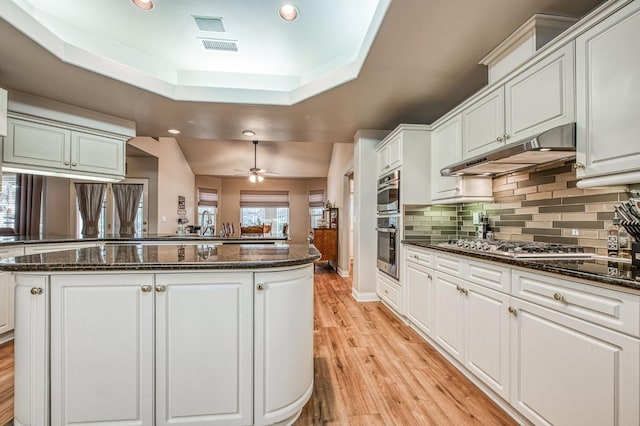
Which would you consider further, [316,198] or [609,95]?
[316,198]

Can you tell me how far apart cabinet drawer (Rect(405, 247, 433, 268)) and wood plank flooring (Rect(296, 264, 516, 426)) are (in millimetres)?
718

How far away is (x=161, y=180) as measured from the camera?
576cm

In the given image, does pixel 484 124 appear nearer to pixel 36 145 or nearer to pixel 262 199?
pixel 36 145

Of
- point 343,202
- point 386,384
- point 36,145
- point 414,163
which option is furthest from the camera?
point 343,202

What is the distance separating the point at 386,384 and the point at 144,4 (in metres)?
3.26

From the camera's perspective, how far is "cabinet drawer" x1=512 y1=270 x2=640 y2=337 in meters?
1.02

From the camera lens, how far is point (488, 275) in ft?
5.73

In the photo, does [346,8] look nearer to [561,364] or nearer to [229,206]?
[561,364]

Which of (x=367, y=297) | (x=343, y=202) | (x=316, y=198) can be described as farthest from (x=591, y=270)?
(x=316, y=198)

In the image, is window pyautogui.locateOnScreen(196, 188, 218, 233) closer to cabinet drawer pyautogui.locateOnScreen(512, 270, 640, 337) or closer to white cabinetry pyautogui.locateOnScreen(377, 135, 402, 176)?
white cabinetry pyautogui.locateOnScreen(377, 135, 402, 176)

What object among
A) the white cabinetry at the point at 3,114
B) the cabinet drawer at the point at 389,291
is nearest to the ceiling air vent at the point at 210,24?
the white cabinetry at the point at 3,114

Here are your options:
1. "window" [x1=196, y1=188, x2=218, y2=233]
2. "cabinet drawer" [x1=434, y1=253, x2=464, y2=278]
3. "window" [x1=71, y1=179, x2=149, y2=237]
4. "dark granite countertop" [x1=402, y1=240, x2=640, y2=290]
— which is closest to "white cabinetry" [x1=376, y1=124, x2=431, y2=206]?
"cabinet drawer" [x1=434, y1=253, x2=464, y2=278]

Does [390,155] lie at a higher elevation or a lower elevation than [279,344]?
higher

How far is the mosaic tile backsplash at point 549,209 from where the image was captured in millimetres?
1680
